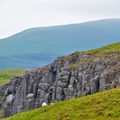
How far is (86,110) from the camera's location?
4738 cm

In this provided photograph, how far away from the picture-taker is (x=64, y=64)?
141375 mm

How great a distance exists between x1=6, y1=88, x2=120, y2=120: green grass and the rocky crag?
29.6m

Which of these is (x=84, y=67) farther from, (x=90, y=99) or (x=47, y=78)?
(x=90, y=99)

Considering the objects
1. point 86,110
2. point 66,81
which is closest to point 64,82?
point 66,81

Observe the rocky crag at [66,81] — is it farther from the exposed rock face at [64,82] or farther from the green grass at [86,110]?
the green grass at [86,110]

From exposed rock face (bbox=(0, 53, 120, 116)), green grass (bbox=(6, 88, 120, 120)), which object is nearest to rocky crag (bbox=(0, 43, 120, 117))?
exposed rock face (bbox=(0, 53, 120, 116))

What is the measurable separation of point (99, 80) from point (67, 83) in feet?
65.4

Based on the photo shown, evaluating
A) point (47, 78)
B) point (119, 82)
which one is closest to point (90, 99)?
point (119, 82)

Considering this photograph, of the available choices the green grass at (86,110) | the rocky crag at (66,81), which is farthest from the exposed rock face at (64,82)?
the green grass at (86,110)

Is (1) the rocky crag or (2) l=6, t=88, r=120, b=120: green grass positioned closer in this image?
(2) l=6, t=88, r=120, b=120: green grass

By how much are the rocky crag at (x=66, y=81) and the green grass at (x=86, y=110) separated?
29580 millimetres

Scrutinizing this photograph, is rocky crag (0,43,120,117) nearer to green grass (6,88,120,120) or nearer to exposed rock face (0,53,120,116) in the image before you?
exposed rock face (0,53,120,116)

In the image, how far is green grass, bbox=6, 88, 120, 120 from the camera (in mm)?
44031

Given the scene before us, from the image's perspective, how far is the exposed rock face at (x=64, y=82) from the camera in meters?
92.8
